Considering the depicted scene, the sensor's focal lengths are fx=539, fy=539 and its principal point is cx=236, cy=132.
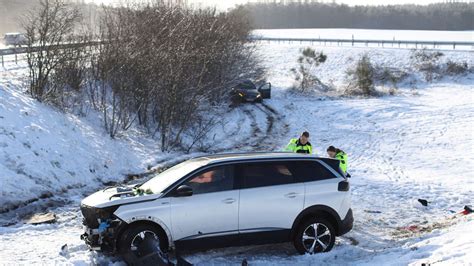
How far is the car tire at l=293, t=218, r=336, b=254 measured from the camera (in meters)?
9.02

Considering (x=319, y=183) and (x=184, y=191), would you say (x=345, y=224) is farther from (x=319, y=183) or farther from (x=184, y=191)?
(x=184, y=191)

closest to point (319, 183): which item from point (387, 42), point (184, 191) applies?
point (184, 191)

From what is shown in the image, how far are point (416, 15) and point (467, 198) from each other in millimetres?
104961

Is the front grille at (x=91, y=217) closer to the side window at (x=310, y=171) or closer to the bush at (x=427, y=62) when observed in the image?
the side window at (x=310, y=171)

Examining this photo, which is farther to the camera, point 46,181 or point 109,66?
point 109,66

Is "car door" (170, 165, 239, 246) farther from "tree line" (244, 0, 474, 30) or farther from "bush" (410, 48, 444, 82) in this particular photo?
"tree line" (244, 0, 474, 30)

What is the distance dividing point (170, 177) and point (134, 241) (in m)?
1.29

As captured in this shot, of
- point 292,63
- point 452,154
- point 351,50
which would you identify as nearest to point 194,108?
point 452,154

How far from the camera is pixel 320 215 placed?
9.16 metres

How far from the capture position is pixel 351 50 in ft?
197

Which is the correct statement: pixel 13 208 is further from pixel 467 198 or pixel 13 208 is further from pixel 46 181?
pixel 467 198

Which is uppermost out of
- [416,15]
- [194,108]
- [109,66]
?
[416,15]

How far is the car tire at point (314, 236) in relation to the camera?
902 centimetres

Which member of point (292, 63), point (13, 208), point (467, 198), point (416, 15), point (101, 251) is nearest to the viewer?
point (101, 251)
